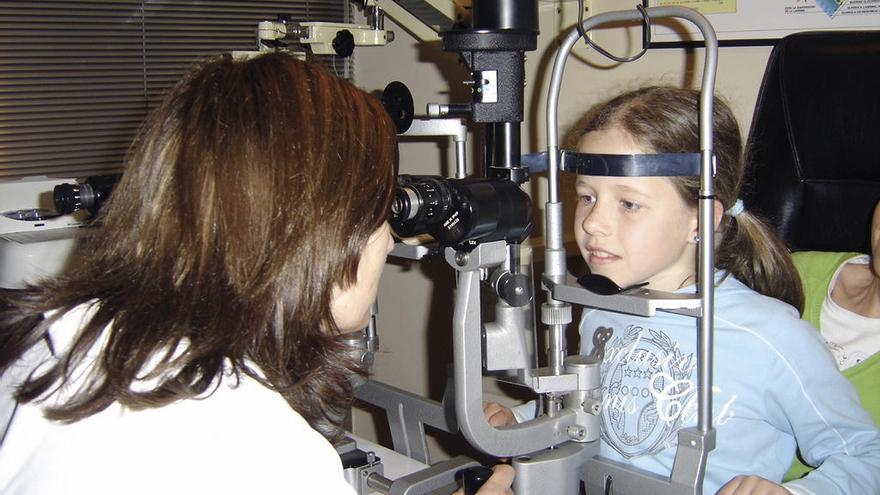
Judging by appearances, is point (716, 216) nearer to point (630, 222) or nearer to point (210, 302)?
point (630, 222)

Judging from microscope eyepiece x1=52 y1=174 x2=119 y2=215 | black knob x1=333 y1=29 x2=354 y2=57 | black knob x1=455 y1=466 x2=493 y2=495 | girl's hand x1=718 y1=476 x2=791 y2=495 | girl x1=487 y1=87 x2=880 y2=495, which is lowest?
girl's hand x1=718 y1=476 x2=791 y2=495

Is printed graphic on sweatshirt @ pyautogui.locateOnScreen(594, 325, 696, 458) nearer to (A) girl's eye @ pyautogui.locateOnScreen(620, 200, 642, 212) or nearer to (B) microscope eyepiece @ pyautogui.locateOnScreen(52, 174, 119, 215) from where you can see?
(A) girl's eye @ pyautogui.locateOnScreen(620, 200, 642, 212)

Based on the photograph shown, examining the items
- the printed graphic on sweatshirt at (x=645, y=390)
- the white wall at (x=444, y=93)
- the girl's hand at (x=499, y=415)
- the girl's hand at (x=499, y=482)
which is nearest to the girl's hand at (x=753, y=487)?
the printed graphic on sweatshirt at (x=645, y=390)

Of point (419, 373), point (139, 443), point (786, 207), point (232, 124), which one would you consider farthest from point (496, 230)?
point (419, 373)

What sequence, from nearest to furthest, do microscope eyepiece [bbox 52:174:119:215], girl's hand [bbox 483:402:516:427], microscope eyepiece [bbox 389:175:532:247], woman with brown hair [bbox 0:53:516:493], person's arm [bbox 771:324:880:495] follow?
woman with brown hair [bbox 0:53:516:493]
microscope eyepiece [bbox 389:175:532:247]
person's arm [bbox 771:324:880:495]
microscope eyepiece [bbox 52:174:119:215]
girl's hand [bbox 483:402:516:427]

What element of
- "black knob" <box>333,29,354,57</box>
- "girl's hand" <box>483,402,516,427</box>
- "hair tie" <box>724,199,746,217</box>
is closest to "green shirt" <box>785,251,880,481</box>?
"hair tie" <box>724,199,746,217</box>

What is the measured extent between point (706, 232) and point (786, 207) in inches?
19.6

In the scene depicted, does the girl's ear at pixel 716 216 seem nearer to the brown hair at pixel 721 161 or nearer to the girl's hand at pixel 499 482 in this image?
the brown hair at pixel 721 161

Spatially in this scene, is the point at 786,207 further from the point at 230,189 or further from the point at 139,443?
the point at 139,443

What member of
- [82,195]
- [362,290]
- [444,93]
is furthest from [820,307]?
[444,93]

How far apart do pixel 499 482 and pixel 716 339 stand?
0.42 meters

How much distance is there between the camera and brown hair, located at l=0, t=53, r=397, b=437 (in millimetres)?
795

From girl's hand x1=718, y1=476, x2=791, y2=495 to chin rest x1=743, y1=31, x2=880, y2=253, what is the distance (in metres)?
0.53

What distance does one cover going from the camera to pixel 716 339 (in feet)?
4.37
